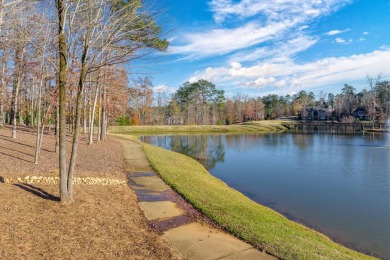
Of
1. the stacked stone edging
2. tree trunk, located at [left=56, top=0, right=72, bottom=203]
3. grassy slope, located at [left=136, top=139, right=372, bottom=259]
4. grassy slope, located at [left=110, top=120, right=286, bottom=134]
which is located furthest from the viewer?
grassy slope, located at [left=110, top=120, right=286, bottom=134]

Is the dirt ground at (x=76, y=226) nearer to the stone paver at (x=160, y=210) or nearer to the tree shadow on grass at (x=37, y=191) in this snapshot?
the tree shadow on grass at (x=37, y=191)

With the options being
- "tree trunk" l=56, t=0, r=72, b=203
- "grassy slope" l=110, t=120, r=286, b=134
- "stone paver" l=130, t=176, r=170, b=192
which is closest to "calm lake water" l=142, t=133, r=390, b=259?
"stone paver" l=130, t=176, r=170, b=192

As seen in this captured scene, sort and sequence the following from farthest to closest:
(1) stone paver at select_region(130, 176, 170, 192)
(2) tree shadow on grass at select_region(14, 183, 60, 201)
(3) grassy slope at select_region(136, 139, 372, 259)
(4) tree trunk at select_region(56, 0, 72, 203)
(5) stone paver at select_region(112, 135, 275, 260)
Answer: (1) stone paver at select_region(130, 176, 170, 192)
(2) tree shadow on grass at select_region(14, 183, 60, 201)
(4) tree trunk at select_region(56, 0, 72, 203)
(3) grassy slope at select_region(136, 139, 372, 259)
(5) stone paver at select_region(112, 135, 275, 260)

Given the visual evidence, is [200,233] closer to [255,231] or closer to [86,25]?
[255,231]

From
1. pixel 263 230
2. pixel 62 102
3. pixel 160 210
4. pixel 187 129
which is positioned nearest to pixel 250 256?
pixel 263 230

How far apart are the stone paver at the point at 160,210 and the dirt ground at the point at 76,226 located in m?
0.32

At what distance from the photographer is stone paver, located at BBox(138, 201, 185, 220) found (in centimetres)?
914

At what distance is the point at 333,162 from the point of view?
85.3 ft

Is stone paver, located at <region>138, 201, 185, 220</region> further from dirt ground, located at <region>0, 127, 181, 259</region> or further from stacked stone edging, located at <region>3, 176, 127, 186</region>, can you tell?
stacked stone edging, located at <region>3, 176, 127, 186</region>

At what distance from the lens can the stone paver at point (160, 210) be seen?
9144 millimetres

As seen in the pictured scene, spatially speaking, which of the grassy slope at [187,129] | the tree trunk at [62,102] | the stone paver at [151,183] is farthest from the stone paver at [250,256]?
the grassy slope at [187,129]

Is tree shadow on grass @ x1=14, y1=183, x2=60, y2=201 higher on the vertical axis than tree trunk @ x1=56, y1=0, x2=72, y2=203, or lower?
lower

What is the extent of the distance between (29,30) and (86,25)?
2346mm

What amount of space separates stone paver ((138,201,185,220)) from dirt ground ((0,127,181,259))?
0.32 metres
